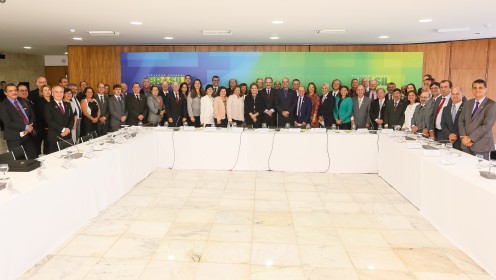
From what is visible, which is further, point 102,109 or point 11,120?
point 102,109

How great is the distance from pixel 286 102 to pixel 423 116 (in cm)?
266

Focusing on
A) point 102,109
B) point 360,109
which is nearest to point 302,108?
point 360,109

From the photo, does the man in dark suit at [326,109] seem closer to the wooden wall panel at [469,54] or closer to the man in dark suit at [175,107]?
the man in dark suit at [175,107]

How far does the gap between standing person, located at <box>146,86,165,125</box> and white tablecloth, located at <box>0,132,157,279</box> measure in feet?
8.15

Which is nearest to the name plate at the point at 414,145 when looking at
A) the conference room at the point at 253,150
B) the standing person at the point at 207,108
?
the conference room at the point at 253,150

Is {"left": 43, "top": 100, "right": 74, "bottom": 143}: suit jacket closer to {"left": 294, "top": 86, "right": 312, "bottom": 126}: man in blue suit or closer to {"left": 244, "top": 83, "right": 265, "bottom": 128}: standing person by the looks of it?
{"left": 244, "top": 83, "right": 265, "bottom": 128}: standing person

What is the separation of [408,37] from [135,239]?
767 centimetres

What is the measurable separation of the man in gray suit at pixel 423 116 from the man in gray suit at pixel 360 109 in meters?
1.07

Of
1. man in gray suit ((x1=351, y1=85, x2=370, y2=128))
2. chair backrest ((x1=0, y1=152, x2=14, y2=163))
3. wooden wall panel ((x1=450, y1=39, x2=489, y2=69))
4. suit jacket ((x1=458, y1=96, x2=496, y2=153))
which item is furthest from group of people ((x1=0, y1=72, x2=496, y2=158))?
wooden wall panel ((x1=450, y1=39, x2=489, y2=69))

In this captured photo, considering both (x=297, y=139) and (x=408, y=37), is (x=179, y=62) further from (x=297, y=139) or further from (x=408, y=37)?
(x=408, y=37)

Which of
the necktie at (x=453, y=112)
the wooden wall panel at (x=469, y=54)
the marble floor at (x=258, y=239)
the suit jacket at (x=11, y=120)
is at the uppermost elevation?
the wooden wall panel at (x=469, y=54)

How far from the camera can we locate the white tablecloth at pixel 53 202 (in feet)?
9.82

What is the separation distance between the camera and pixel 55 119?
6051mm

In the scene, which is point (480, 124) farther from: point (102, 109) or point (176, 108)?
point (102, 109)
